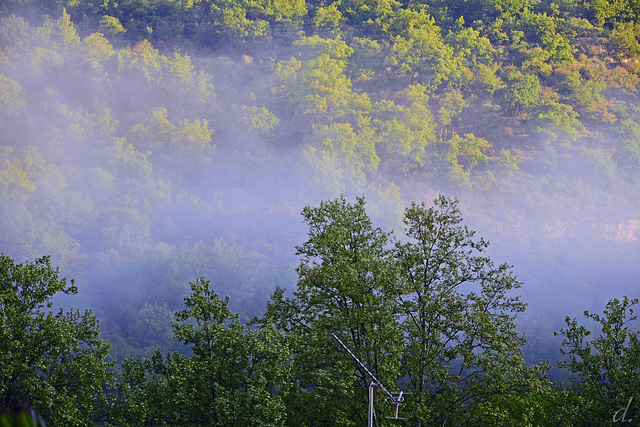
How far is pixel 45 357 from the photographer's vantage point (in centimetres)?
2836

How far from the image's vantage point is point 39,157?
6669 cm

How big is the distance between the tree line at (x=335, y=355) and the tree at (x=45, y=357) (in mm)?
60

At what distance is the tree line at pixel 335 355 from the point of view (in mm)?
27859

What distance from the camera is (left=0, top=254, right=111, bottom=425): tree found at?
26047mm

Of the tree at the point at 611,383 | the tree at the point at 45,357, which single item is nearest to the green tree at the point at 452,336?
the tree at the point at 611,383

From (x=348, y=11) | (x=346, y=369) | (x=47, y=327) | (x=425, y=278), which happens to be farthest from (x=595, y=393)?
(x=348, y=11)

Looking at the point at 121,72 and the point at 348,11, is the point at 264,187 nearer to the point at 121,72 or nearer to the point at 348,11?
the point at 121,72

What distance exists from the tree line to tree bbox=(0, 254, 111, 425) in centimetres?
6

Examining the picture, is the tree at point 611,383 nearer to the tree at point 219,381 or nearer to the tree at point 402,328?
the tree at point 402,328

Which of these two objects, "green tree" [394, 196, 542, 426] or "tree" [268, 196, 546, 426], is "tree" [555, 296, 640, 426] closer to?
"green tree" [394, 196, 542, 426]

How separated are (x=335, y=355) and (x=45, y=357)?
39.3 feet

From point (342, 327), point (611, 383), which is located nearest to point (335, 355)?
point (342, 327)
